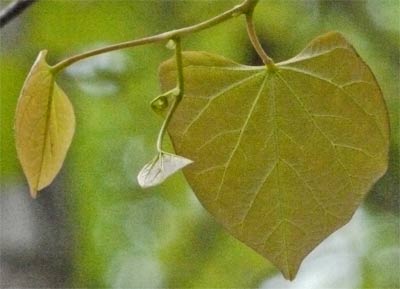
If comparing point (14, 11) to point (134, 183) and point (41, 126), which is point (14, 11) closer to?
point (41, 126)

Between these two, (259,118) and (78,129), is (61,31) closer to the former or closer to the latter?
(78,129)

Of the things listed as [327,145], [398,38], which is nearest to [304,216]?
[327,145]

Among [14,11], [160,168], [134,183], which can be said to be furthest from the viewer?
[134,183]

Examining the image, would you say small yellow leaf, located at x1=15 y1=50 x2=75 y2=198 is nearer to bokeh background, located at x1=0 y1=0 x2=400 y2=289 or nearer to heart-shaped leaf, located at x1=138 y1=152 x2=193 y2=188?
heart-shaped leaf, located at x1=138 y1=152 x2=193 y2=188

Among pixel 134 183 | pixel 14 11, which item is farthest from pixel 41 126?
pixel 134 183

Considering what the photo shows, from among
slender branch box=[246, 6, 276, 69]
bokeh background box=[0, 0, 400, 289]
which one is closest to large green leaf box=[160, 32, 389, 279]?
slender branch box=[246, 6, 276, 69]

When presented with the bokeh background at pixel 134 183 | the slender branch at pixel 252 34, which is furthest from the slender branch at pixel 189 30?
the bokeh background at pixel 134 183
